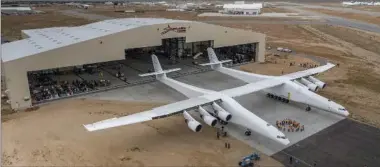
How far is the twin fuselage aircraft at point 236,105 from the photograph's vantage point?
27534mm

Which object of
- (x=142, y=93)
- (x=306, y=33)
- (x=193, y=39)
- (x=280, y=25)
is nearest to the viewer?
(x=142, y=93)

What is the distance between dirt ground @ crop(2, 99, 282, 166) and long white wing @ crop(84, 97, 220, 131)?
2.44 metres

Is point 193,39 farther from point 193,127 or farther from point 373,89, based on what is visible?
point 373,89

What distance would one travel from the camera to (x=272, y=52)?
232 ft

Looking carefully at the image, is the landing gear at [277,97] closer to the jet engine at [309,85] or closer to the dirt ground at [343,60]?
the jet engine at [309,85]

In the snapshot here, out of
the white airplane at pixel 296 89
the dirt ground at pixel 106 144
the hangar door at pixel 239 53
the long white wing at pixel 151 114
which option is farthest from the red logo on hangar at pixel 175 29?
the long white wing at pixel 151 114

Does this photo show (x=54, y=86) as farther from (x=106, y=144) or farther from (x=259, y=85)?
(x=259, y=85)

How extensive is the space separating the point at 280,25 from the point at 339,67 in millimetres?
62459

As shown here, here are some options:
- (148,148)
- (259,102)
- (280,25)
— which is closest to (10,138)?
(148,148)

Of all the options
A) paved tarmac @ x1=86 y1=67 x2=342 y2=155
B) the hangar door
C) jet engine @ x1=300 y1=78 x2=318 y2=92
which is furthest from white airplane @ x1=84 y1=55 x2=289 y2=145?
the hangar door

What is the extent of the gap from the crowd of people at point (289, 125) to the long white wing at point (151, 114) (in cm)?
701

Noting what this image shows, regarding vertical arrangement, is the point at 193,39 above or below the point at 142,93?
above

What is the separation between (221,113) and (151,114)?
22.8 ft

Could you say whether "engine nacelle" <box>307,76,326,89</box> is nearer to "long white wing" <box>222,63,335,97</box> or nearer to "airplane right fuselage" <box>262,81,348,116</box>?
"long white wing" <box>222,63,335,97</box>
